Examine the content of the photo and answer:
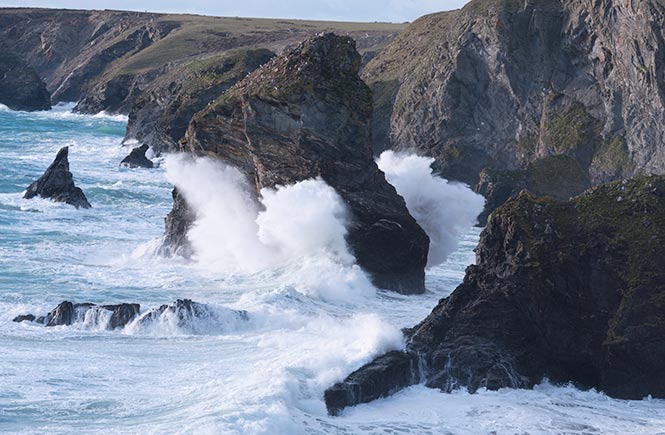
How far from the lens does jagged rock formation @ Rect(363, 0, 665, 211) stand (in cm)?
4550

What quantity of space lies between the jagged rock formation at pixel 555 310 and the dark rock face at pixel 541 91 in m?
24.5

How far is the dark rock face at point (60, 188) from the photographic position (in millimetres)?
42281

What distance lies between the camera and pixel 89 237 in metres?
35.4

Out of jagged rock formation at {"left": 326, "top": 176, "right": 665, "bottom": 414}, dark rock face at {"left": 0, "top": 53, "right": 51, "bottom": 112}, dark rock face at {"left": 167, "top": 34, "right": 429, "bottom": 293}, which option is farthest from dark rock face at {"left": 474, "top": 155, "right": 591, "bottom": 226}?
dark rock face at {"left": 0, "top": 53, "right": 51, "bottom": 112}

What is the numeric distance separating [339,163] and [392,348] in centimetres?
929

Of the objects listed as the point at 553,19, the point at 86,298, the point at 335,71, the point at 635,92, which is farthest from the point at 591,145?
the point at 86,298

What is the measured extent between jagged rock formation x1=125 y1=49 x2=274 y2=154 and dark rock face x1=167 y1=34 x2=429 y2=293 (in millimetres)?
19179

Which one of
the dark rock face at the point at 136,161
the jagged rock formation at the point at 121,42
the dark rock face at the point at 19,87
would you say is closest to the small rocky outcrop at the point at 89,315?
the dark rock face at the point at 136,161

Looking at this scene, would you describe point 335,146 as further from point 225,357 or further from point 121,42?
point 121,42

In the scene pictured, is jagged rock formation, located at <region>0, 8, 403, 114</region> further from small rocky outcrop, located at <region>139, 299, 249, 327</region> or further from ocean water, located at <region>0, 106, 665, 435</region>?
small rocky outcrop, located at <region>139, 299, 249, 327</region>

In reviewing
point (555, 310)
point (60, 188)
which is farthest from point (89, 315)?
point (60, 188)

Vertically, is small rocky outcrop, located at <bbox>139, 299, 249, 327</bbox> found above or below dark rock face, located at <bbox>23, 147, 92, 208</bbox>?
below

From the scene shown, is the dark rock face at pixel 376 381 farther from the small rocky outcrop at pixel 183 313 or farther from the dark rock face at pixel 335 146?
the dark rock face at pixel 335 146

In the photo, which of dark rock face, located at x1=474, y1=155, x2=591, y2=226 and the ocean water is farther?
dark rock face, located at x1=474, y1=155, x2=591, y2=226
